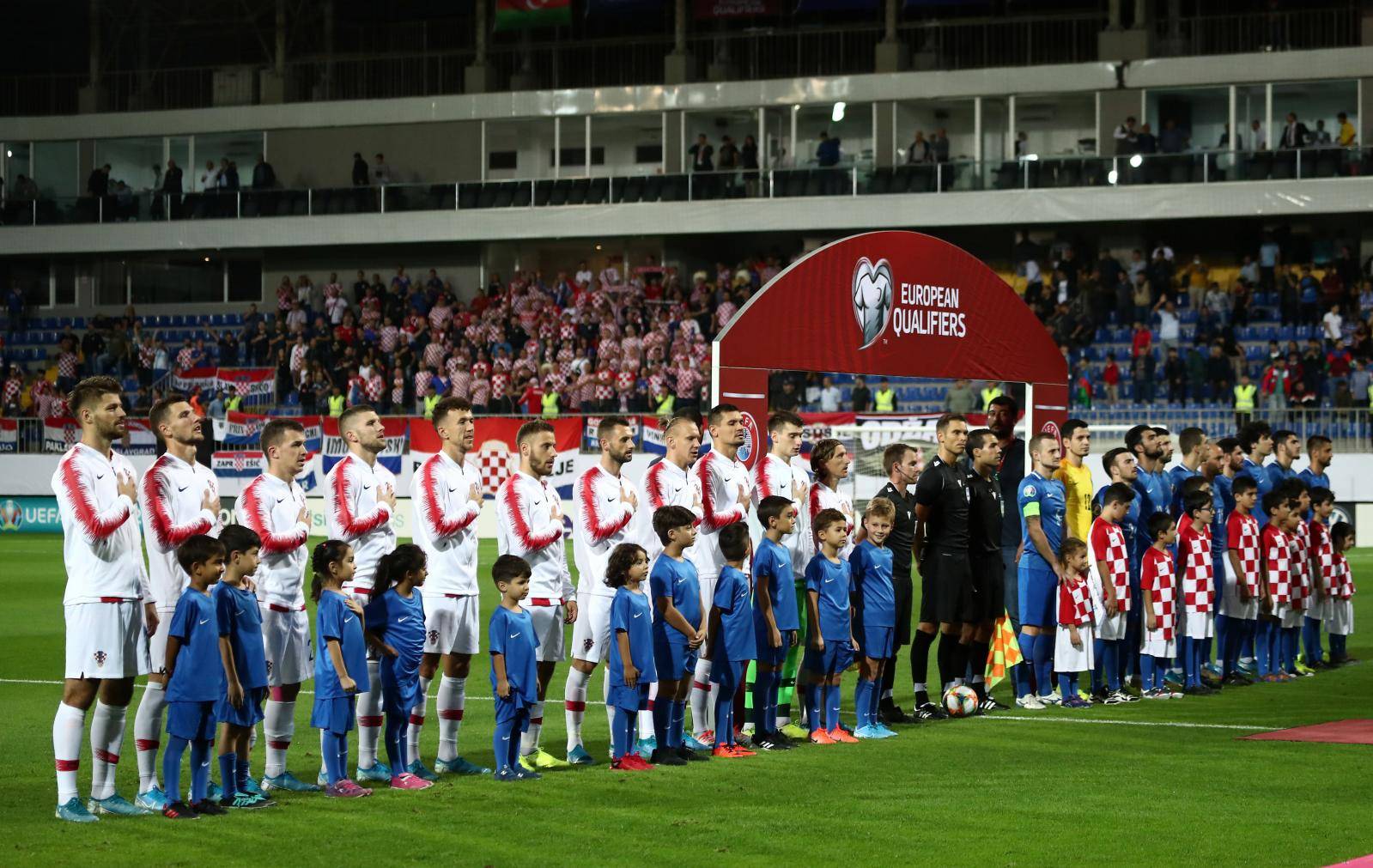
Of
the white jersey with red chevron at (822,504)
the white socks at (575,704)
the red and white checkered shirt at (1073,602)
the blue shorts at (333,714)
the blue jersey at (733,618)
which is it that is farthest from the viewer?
the red and white checkered shirt at (1073,602)

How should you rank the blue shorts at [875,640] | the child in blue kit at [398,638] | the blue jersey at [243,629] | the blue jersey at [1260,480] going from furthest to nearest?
the blue jersey at [1260,480]
the blue shorts at [875,640]
the child in blue kit at [398,638]
the blue jersey at [243,629]

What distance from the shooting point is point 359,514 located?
34.4 ft

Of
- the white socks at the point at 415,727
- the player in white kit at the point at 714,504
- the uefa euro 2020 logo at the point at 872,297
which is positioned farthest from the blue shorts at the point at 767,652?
the uefa euro 2020 logo at the point at 872,297

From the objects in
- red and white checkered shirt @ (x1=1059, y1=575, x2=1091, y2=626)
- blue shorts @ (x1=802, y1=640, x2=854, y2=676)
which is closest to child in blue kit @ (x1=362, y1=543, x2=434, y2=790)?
blue shorts @ (x1=802, y1=640, x2=854, y2=676)

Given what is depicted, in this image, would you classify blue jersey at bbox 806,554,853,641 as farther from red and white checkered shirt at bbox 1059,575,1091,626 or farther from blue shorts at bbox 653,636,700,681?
red and white checkered shirt at bbox 1059,575,1091,626

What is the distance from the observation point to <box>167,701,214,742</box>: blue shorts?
8891mm

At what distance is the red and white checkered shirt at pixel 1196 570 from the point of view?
1468 cm

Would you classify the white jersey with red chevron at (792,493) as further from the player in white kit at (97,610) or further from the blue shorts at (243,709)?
the player in white kit at (97,610)

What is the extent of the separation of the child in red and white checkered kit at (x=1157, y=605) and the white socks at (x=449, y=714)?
6.26 meters

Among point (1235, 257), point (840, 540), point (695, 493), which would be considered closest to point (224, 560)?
point (695, 493)

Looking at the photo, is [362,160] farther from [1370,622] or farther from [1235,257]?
[1370,622]

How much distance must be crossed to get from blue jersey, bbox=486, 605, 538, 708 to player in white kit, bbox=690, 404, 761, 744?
1.81 metres

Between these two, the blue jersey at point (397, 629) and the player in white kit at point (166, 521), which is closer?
the player in white kit at point (166, 521)

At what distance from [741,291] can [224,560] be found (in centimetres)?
3173
